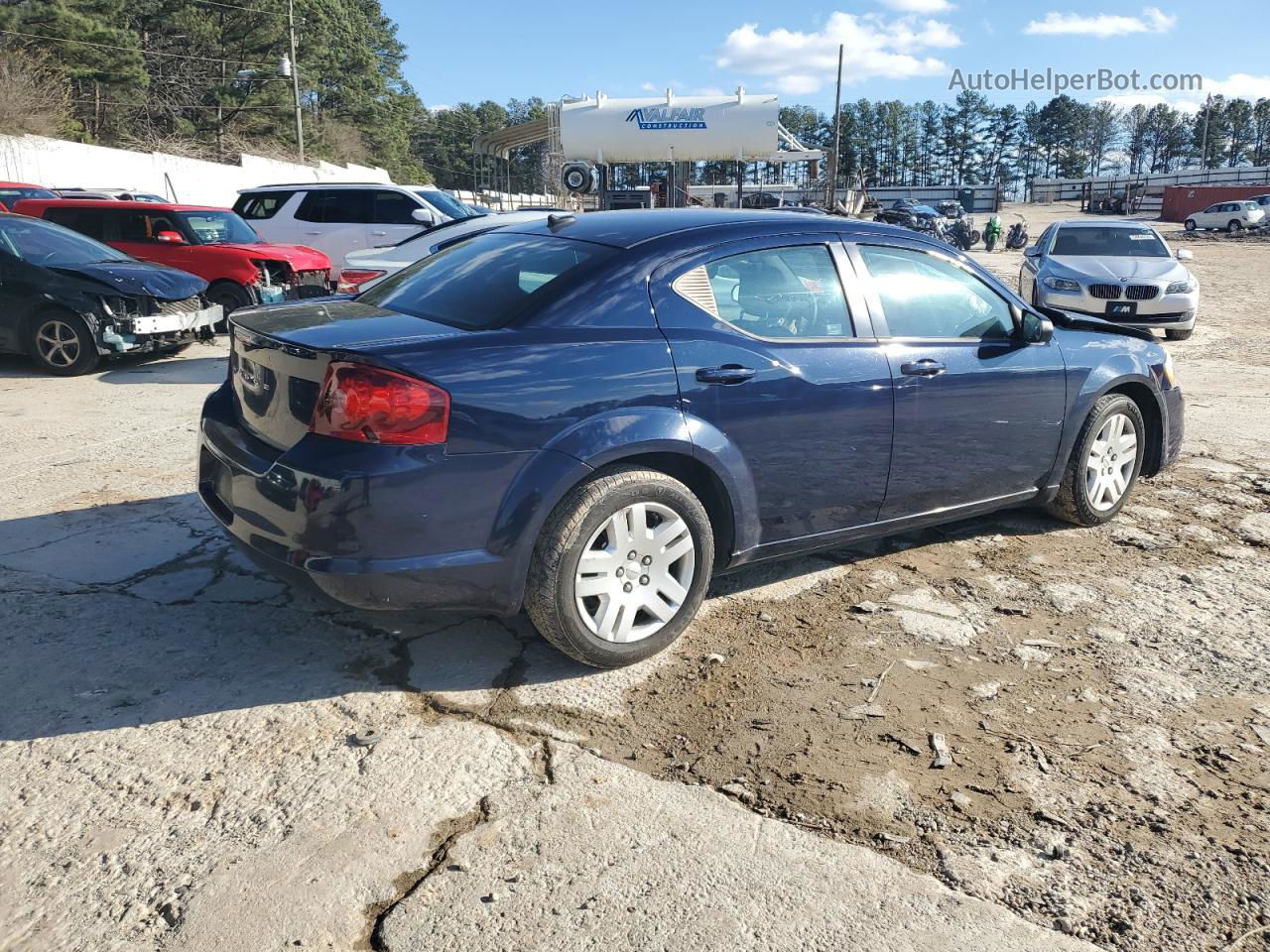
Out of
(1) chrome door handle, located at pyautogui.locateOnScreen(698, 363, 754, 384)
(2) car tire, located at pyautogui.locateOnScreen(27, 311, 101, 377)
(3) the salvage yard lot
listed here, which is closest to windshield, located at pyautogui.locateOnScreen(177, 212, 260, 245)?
(2) car tire, located at pyautogui.locateOnScreen(27, 311, 101, 377)

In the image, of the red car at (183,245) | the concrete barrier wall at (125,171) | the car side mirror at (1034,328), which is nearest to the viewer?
the car side mirror at (1034,328)

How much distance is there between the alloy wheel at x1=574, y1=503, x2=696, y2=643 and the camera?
132 inches

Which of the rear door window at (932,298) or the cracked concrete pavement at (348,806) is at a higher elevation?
the rear door window at (932,298)

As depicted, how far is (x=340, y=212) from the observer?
46.9 feet

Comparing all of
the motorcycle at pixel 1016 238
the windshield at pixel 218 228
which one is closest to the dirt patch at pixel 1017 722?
the windshield at pixel 218 228

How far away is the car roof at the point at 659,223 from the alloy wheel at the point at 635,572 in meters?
1.08

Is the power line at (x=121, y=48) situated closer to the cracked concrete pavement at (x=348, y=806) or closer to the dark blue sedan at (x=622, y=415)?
the cracked concrete pavement at (x=348, y=806)

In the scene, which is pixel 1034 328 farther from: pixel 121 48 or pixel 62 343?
pixel 121 48

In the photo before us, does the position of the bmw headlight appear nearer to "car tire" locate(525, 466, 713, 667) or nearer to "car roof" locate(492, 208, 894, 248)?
"car roof" locate(492, 208, 894, 248)

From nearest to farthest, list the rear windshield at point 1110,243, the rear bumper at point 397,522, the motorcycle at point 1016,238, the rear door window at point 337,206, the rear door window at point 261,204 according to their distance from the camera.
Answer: the rear bumper at point 397,522, the rear windshield at point 1110,243, the rear door window at point 337,206, the rear door window at point 261,204, the motorcycle at point 1016,238

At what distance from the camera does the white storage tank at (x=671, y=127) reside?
27281 mm

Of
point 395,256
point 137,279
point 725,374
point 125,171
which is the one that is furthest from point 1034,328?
point 125,171

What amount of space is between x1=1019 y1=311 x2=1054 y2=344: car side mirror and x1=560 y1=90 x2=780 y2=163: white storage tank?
24.5 metres

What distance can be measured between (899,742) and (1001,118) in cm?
15371
